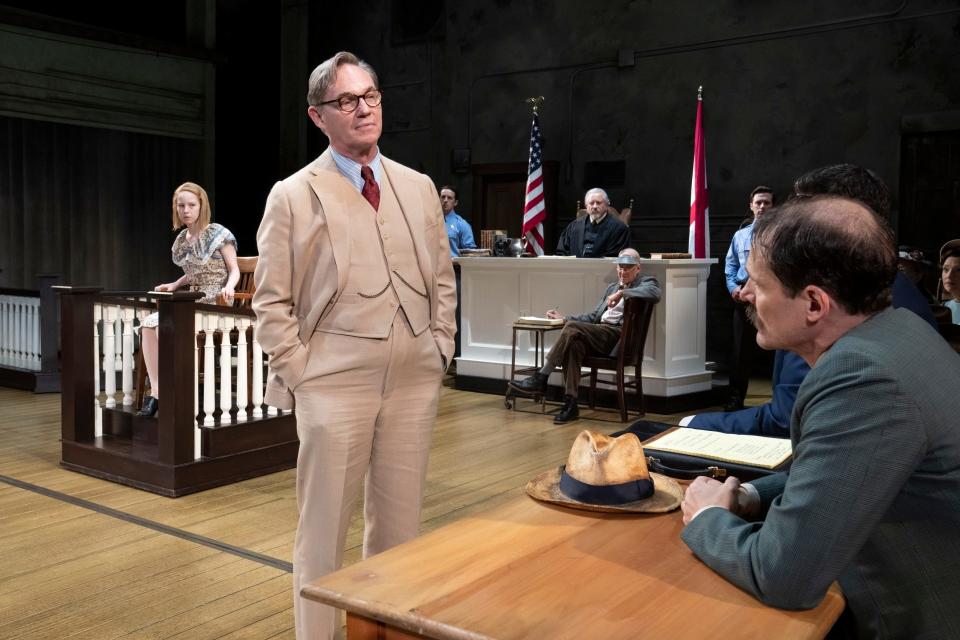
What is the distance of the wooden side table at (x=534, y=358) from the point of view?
22.4 ft

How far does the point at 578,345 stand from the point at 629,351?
1.22ft

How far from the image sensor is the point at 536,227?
860 cm

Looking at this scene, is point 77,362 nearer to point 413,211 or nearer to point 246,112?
point 413,211

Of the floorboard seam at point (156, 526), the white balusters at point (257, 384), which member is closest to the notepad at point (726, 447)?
the floorboard seam at point (156, 526)

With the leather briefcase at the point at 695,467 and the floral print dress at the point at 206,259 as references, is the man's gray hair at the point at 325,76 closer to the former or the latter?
the leather briefcase at the point at 695,467

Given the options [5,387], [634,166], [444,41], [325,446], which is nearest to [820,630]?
[325,446]

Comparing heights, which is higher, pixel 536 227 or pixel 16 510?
pixel 536 227

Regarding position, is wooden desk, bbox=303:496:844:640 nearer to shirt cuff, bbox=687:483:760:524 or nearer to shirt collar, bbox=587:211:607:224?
shirt cuff, bbox=687:483:760:524

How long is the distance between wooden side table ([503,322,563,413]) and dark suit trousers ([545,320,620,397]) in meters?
0.27

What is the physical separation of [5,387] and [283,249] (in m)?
6.90

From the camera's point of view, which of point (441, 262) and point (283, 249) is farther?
point (441, 262)

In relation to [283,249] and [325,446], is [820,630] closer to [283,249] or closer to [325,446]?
[325,446]

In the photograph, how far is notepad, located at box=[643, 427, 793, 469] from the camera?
177 cm

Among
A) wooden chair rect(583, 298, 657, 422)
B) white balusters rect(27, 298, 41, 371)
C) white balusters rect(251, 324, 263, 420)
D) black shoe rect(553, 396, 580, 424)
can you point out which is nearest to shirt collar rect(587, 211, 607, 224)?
wooden chair rect(583, 298, 657, 422)
